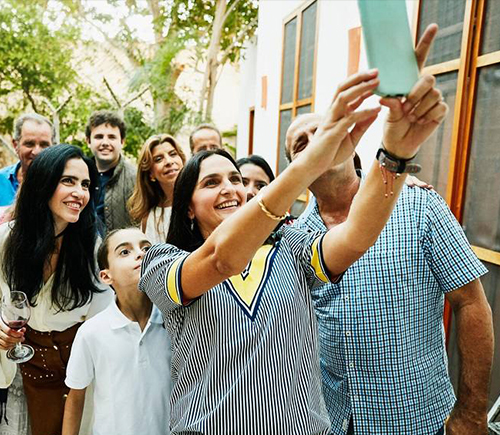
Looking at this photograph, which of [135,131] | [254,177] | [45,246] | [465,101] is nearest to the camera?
[45,246]

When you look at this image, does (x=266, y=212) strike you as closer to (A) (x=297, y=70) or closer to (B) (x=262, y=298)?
(B) (x=262, y=298)

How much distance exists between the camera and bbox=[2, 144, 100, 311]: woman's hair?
6.73 feet

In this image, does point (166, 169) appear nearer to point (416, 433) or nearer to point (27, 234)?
point (27, 234)

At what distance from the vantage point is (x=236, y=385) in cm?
124

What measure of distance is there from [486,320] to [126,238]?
1367 millimetres

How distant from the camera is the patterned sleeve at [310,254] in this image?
4.42 ft

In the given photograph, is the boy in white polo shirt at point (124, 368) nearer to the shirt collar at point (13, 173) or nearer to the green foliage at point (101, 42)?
the shirt collar at point (13, 173)

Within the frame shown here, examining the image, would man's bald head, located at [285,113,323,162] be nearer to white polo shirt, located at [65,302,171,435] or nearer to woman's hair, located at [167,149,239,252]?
woman's hair, located at [167,149,239,252]

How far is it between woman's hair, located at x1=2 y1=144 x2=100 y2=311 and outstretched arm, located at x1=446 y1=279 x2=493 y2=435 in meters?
1.53

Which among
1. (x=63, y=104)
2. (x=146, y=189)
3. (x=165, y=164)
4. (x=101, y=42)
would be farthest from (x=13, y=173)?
(x=101, y=42)

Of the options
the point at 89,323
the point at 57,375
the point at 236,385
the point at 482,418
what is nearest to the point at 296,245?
the point at 236,385

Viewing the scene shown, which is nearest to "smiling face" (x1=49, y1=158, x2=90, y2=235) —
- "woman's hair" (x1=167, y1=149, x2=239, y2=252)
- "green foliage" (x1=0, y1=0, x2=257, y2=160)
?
"woman's hair" (x1=167, y1=149, x2=239, y2=252)

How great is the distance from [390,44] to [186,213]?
2.89 feet

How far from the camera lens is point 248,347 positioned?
1256 millimetres
